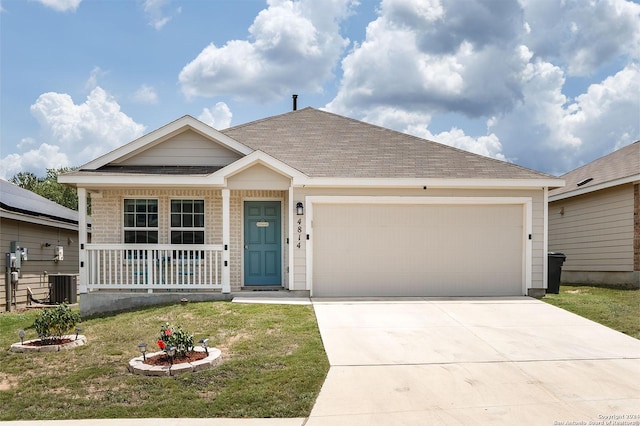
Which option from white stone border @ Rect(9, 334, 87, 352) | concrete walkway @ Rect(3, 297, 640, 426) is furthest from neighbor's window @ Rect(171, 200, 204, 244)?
white stone border @ Rect(9, 334, 87, 352)

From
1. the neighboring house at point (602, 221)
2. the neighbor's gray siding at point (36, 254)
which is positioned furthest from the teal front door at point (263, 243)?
the neighboring house at point (602, 221)

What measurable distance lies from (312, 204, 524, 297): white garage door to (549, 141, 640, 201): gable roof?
383cm

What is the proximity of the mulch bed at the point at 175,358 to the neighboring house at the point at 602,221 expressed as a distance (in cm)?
1155

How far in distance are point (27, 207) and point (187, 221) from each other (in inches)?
240

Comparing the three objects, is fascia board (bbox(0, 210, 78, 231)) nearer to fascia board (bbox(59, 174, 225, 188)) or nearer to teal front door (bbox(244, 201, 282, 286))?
fascia board (bbox(59, 174, 225, 188))

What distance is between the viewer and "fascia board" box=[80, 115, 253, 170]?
1288cm

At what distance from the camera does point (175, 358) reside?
7.51 m

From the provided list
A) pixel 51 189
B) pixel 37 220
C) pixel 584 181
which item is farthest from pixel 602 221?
pixel 51 189

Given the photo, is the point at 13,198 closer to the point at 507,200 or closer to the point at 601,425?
the point at 507,200

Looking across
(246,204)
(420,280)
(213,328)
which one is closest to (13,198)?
(246,204)

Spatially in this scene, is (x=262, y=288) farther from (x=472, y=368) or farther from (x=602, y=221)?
(x=602, y=221)

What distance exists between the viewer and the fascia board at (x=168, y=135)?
12883mm

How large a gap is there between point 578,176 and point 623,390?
1410 cm

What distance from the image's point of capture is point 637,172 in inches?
563
